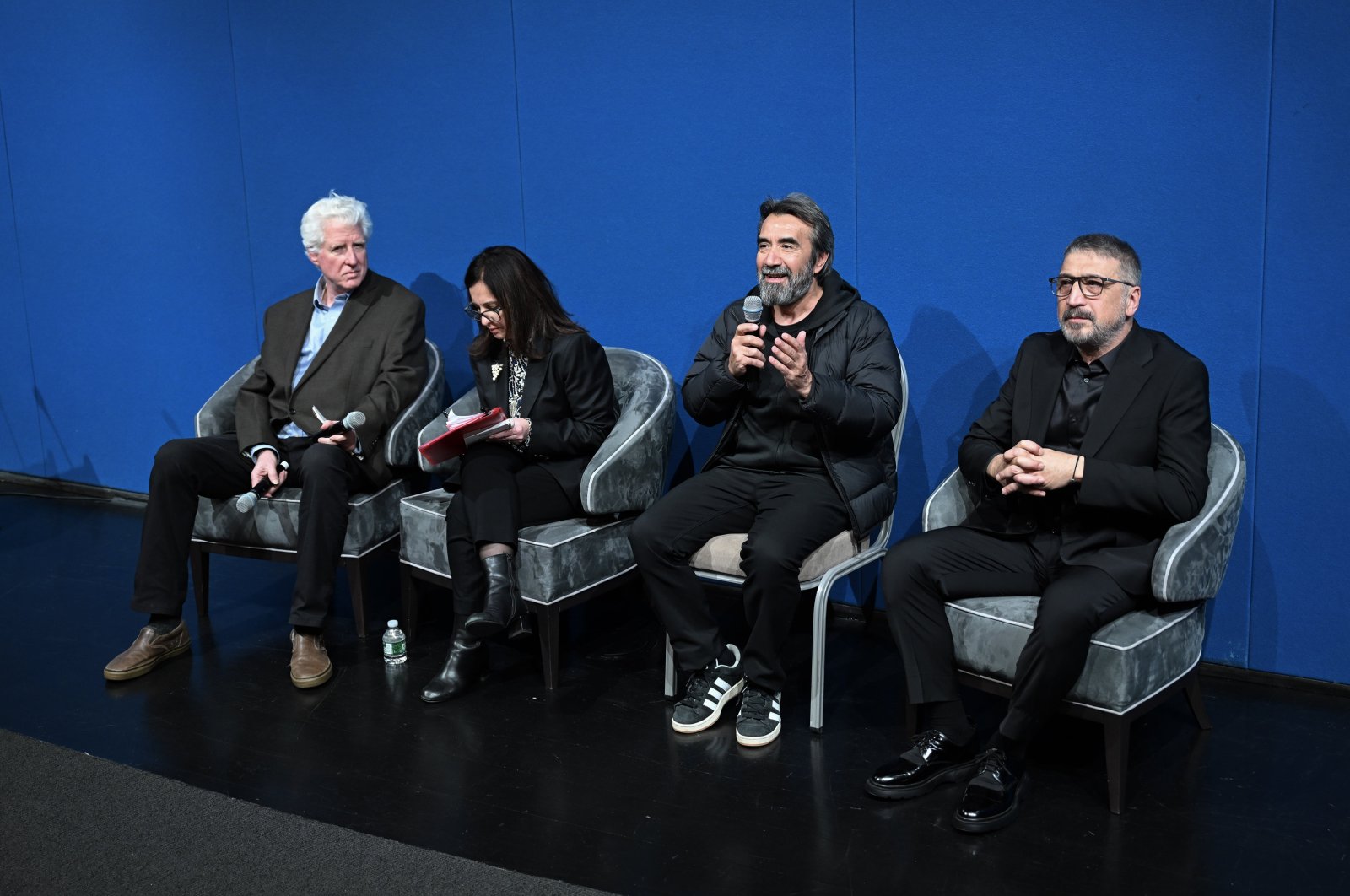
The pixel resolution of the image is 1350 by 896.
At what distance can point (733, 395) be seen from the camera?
3662mm

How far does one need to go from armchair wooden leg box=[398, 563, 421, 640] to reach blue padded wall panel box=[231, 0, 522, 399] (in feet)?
3.60

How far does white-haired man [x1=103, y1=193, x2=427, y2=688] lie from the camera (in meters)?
3.99

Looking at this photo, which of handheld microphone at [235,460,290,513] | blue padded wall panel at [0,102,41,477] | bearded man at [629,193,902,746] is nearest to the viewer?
bearded man at [629,193,902,746]

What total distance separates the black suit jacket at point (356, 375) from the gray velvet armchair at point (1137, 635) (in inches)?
Result: 84.4

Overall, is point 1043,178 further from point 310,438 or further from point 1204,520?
point 310,438

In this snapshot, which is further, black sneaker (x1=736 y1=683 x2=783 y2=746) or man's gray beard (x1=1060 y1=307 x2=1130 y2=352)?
black sneaker (x1=736 y1=683 x2=783 y2=746)

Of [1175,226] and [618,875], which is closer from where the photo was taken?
[618,875]

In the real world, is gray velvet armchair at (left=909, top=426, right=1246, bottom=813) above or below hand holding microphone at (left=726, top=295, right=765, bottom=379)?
below

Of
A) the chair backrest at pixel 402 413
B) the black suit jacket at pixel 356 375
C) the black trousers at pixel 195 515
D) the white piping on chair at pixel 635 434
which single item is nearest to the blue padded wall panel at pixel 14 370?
the chair backrest at pixel 402 413

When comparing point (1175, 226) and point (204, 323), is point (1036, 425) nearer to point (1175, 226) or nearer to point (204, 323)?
point (1175, 226)

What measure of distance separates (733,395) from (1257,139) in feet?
5.26

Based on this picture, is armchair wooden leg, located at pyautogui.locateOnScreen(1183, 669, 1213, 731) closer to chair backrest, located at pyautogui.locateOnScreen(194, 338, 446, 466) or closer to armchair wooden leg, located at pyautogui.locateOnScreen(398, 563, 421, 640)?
armchair wooden leg, located at pyautogui.locateOnScreen(398, 563, 421, 640)

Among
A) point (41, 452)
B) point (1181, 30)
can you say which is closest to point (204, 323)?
point (41, 452)

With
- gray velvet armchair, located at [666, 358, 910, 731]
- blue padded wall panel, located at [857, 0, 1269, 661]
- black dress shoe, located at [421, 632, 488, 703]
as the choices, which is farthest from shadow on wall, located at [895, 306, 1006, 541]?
black dress shoe, located at [421, 632, 488, 703]
